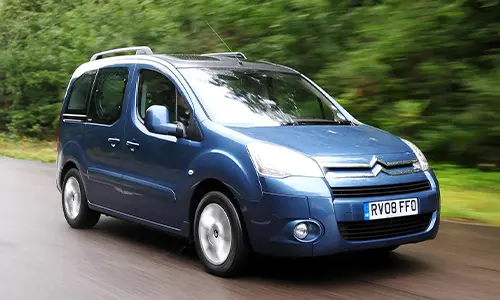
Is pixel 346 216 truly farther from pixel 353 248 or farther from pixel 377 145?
pixel 377 145

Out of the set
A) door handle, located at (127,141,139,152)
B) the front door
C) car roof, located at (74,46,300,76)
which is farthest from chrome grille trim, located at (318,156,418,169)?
door handle, located at (127,141,139,152)

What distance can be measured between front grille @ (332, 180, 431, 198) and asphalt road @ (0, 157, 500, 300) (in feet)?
2.29

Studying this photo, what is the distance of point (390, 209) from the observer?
18.2ft

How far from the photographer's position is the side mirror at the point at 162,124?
250 inches

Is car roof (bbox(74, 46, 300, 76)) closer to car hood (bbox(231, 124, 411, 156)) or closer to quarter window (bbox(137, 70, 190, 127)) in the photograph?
quarter window (bbox(137, 70, 190, 127))

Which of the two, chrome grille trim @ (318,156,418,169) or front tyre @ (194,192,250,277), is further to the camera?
front tyre @ (194,192,250,277)

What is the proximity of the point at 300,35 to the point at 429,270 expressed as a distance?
816cm

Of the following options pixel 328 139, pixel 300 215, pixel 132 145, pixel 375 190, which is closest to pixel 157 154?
pixel 132 145

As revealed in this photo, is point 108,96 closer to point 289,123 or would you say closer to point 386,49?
point 289,123

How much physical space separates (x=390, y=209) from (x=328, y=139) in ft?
2.53

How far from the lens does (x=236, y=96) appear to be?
6.62 metres

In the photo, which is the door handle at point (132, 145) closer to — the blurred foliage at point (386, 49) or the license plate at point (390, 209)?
the license plate at point (390, 209)

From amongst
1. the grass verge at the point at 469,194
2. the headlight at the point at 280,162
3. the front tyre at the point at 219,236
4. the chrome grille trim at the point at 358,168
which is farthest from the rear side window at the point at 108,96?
the grass verge at the point at 469,194

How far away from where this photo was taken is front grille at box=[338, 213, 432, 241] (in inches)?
215
